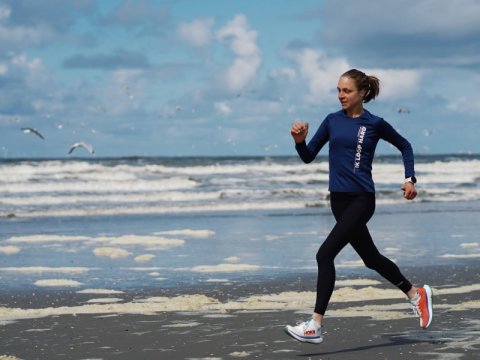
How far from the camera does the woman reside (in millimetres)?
6258

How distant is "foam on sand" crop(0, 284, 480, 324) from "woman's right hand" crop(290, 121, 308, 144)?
219cm

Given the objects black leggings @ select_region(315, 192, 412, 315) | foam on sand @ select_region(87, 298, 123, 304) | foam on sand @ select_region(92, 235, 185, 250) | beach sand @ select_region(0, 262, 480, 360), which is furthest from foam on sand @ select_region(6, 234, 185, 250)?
black leggings @ select_region(315, 192, 412, 315)

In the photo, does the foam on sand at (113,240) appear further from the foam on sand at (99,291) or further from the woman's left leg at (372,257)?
the woman's left leg at (372,257)

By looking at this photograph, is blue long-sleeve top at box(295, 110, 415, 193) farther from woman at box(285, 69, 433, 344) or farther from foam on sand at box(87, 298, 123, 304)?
foam on sand at box(87, 298, 123, 304)

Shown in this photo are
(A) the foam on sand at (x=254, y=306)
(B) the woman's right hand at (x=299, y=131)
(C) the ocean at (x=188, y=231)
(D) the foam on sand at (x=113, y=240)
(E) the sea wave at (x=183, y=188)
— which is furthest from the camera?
(E) the sea wave at (x=183, y=188)

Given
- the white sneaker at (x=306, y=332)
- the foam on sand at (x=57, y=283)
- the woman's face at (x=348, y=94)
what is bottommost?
the white sneaker at (x=306, y=332)

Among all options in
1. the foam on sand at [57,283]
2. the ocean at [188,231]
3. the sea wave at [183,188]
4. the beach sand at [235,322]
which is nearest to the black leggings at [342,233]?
the beach sand at [235,322]

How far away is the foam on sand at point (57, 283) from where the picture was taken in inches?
430

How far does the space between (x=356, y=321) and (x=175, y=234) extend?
35.6ft

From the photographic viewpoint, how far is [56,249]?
50.8ft

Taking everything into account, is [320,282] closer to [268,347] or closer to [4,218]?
[268,347]

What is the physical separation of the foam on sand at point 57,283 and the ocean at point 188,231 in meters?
0.01

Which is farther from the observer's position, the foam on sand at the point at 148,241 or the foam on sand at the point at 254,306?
the foam on sand at the point at 148,241

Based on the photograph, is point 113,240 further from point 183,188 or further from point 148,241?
point 183,188
